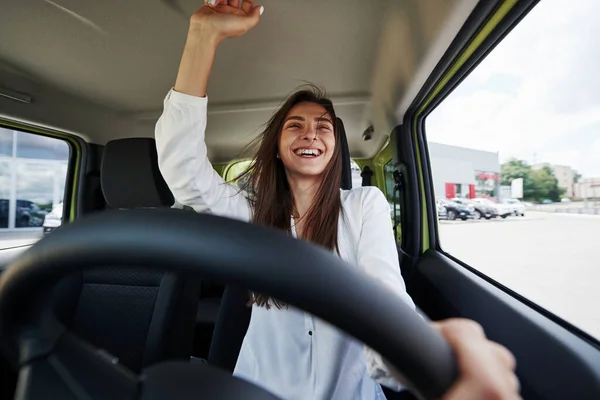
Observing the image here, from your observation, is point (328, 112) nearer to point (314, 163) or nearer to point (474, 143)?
point (314, 163)

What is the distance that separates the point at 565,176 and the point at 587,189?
0.10 metres

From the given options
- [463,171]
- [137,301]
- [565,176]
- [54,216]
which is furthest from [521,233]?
[54,216]

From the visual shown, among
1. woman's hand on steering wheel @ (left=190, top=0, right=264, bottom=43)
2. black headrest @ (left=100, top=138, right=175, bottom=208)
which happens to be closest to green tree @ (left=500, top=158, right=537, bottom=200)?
woman's hand on steering wheel @ (left=190, top=0, right=264, bottom=43)

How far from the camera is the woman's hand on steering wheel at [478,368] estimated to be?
0.28m

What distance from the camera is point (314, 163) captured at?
121 centimetres

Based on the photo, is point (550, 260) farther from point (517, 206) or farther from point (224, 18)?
point (224, 18)

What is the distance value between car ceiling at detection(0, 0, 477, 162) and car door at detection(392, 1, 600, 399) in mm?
146

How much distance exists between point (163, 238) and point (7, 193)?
264 cm

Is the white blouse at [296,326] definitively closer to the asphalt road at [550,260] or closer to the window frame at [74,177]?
the asphalt road at [550,260]

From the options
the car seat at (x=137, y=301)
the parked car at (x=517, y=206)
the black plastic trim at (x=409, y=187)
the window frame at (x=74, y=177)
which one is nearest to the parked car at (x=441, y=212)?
the black plastic trim at (x=409, y=187)

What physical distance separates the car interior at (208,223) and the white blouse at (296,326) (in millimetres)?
243

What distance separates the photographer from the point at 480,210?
1686mm

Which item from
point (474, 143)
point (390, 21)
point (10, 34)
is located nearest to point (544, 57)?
point (474, 143)

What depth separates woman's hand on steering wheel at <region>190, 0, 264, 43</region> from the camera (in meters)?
0.96
